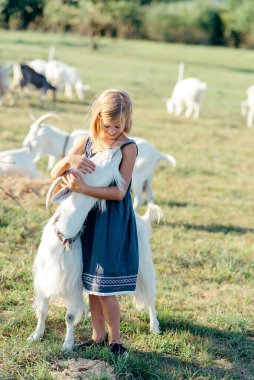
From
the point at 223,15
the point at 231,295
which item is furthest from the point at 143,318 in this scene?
the point at 223,15

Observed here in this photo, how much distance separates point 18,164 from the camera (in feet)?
26.7

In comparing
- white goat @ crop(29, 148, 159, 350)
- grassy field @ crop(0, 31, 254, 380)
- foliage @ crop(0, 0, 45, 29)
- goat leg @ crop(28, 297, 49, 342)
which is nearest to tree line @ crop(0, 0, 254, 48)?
foliage @ crop(0, 0, 45, 29)

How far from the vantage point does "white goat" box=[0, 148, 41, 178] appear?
26.5 ft

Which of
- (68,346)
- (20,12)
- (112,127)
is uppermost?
(20,12)

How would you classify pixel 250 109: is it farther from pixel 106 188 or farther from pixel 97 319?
pixel 106 188

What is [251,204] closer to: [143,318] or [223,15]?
[143,318]

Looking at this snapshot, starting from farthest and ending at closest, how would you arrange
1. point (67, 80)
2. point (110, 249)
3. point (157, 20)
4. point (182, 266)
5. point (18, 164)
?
1. point (157, 20)
2. point (67, 80)
3. point (18, 164)
4. point (182, 266)
5. point (110, 249)


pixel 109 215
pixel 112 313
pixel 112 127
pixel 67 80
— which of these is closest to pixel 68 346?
pixel 112 313

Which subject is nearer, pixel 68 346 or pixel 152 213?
pixel 68 346

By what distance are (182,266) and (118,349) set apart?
91.0 inches

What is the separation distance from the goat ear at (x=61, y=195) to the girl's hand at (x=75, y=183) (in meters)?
0.03

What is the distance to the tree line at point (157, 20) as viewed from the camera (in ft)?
129

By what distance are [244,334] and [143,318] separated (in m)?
0.74

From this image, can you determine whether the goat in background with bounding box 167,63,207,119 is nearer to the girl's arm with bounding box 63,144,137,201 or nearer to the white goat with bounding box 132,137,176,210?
the white goat with bounding box 132,137,176,210
